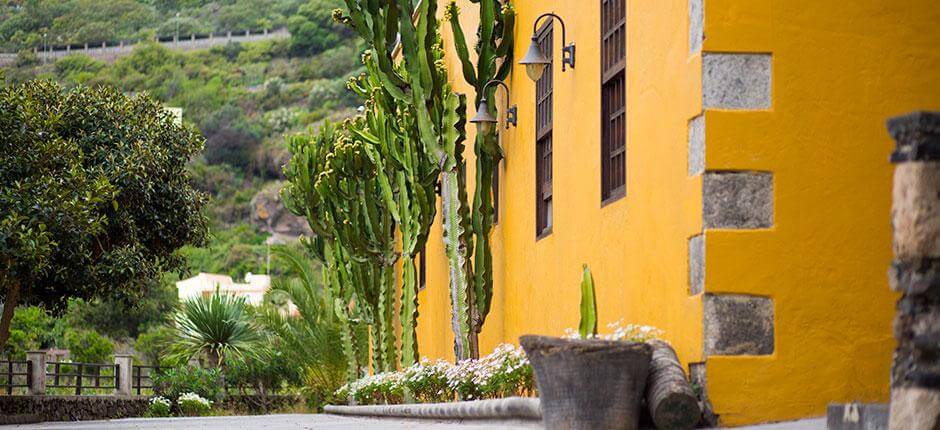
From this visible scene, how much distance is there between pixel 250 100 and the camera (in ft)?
339

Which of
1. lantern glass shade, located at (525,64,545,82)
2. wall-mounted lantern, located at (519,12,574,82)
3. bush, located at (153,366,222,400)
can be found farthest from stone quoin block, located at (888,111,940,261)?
bush, located at (153,366,222,400)

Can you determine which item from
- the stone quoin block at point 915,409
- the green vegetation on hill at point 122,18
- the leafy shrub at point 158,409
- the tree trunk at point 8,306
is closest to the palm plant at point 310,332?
the leafy shrub at point 158,409

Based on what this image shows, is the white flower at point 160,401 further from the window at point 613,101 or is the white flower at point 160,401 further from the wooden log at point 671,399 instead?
the wooden log at point 671,399

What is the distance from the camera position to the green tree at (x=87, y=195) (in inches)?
666

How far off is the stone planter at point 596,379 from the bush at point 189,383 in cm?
2952

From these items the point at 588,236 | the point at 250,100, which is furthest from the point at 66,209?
the point at 250,100

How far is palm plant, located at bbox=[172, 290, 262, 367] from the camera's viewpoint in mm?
36062

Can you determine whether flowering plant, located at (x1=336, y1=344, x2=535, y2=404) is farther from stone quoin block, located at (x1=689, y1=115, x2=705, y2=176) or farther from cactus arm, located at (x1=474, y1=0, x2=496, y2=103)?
stone quoin block, located at (x1=689, y1=115, x2=705, y2=176)

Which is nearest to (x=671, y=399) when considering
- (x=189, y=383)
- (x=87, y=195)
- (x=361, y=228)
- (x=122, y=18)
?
(x=87, y=195)

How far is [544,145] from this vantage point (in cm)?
1302

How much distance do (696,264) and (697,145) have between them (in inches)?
25.9

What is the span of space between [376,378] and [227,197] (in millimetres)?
75735

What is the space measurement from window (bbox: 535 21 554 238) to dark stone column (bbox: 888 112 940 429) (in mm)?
8073

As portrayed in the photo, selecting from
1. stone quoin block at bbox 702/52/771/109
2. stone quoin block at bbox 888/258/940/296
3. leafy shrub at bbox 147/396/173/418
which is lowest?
leafy shrub at bbox 147/396/173/418
